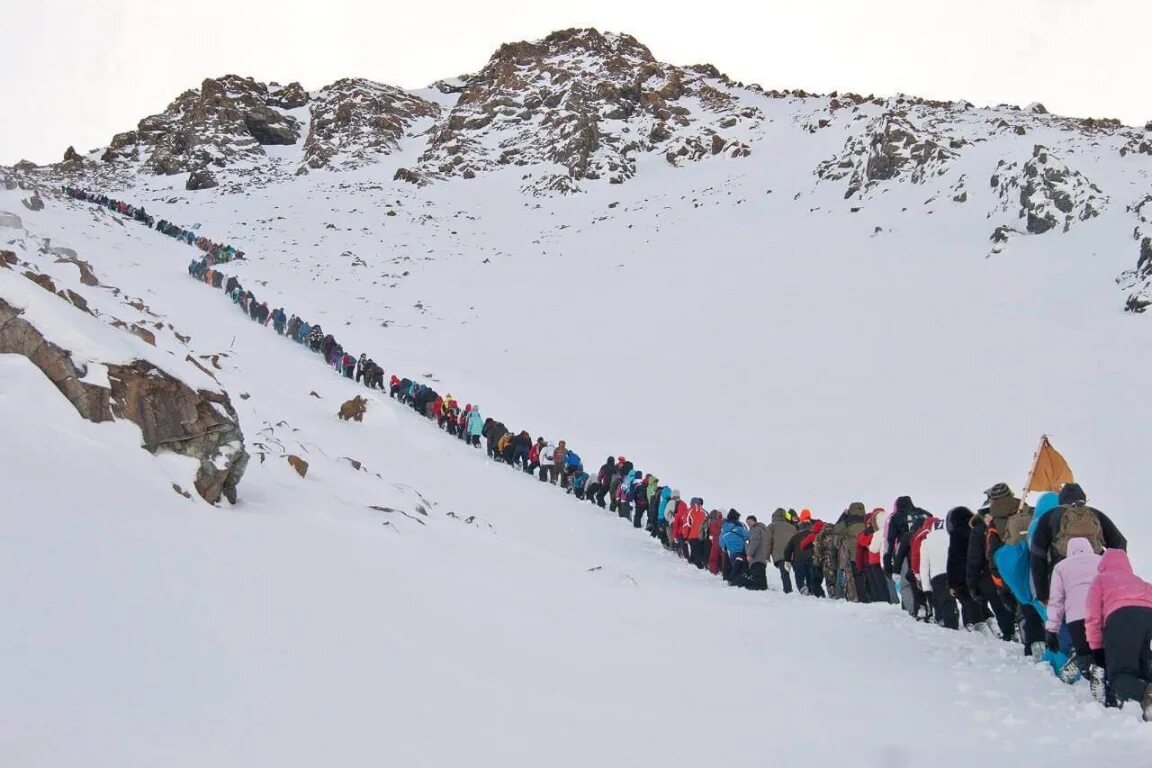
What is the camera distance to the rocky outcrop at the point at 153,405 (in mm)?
7512

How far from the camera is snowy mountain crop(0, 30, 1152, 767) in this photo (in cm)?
463

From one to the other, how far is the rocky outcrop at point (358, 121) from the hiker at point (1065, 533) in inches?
2744

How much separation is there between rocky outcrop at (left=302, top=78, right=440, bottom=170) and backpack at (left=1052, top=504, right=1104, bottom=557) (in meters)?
69.8

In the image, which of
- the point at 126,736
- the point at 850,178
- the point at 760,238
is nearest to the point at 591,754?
the point at 126,736

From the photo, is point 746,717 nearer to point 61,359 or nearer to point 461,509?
point 61,359

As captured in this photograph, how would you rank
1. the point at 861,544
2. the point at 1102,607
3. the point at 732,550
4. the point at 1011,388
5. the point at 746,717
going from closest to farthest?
the point at 1102,607
the point at 746,717
the point at 861,544
the point at 732,550
the point at 1011,388

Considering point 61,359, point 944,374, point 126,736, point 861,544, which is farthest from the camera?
point 944,374

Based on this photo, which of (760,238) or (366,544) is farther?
(760,238)

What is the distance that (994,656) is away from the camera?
6.87 metres

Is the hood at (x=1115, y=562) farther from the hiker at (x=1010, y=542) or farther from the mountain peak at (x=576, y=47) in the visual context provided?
the mountain peak at (x=576, y=47)

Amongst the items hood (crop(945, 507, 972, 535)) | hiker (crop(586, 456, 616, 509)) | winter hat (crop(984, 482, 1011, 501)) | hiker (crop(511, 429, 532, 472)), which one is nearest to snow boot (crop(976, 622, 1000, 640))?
hood (crop(945, 507, 972, 535))

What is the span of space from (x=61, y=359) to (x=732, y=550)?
29.5ft

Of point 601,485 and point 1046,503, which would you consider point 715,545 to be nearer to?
point 601,485

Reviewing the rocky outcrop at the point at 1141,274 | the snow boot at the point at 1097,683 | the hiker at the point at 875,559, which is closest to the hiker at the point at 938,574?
the hiker at the point at 875,559
